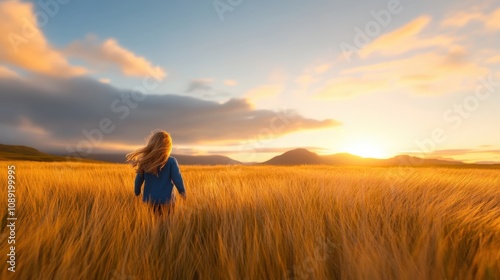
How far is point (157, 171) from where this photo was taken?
4.33 metres

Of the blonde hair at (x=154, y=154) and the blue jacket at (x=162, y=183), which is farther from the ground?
the blonde hair at (x=154, y=154)

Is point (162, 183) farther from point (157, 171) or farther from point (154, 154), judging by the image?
point (154, 154)

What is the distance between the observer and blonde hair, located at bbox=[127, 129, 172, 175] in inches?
165

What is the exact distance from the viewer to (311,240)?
6.84 feet

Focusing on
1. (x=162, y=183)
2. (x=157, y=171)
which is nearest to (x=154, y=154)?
(x=157, y=171)

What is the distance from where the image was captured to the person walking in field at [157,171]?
4199 millimetres

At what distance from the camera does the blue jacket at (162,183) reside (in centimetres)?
423

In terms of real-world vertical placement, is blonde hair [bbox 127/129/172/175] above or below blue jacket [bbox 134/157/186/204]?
above

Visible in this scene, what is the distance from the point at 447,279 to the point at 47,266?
229 cm

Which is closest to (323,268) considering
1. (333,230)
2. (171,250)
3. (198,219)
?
(333,230)

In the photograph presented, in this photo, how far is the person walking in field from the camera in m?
4.20

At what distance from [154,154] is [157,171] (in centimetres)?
30

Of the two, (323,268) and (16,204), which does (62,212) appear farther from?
(323,268)

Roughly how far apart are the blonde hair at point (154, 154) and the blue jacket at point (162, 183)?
0.10m
